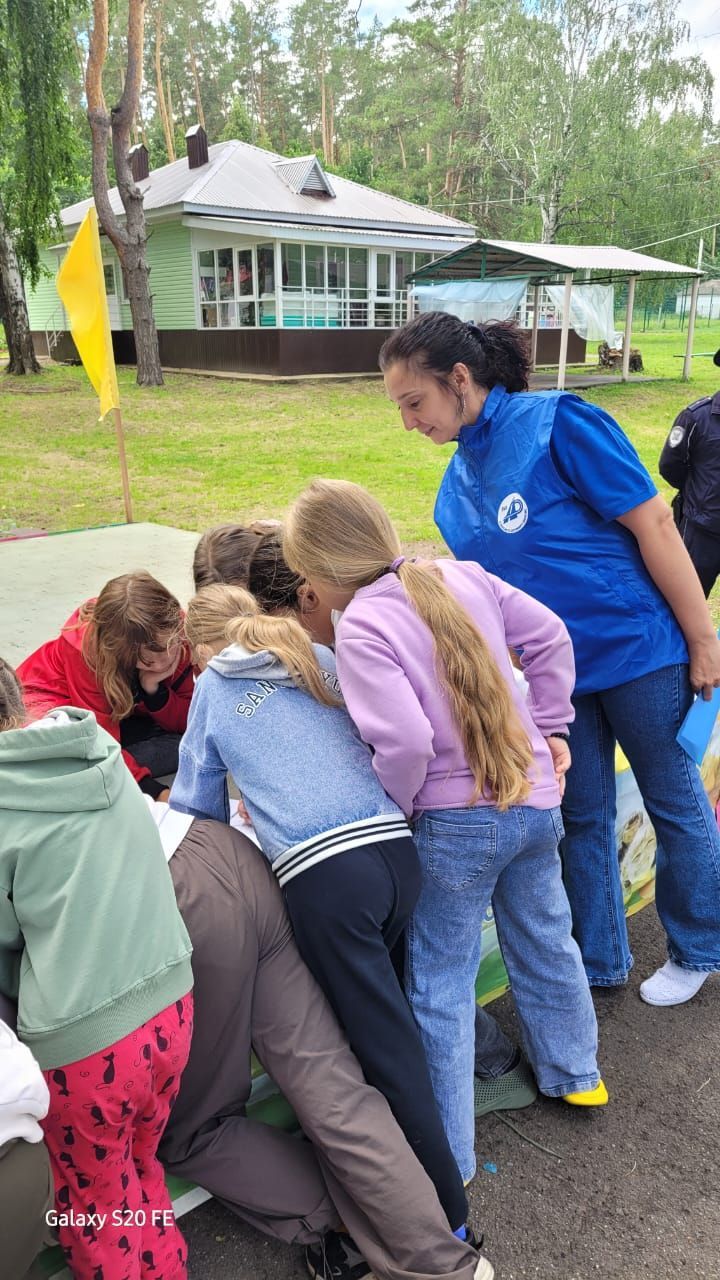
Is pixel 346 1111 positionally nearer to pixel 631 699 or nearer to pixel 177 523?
pixel 631 699

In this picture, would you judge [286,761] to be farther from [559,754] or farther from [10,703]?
[559,754]

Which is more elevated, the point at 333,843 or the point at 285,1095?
the point at 333,843

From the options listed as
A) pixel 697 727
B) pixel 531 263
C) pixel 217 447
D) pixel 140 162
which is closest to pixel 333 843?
pixel 697 727

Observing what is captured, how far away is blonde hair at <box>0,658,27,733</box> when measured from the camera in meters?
1.55

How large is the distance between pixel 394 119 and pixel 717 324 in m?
17.1

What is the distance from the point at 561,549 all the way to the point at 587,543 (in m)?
0.06

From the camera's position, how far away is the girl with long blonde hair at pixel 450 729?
1615 millimetres

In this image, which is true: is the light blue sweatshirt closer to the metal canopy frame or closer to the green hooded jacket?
the green hooded jacket

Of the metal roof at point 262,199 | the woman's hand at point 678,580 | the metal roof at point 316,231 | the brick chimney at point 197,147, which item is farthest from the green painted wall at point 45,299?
Answer: the woman's hand at point 678,580

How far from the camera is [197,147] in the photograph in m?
22.4

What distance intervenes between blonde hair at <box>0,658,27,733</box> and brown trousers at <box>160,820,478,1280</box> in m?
0.36

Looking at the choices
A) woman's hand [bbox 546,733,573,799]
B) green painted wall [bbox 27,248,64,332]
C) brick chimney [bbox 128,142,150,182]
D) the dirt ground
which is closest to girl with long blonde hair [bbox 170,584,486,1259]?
the dirt ground

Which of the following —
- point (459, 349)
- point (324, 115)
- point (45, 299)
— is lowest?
point (459, 349)

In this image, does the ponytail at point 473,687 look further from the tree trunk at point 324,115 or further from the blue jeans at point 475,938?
the tree trunk at point 324,115
